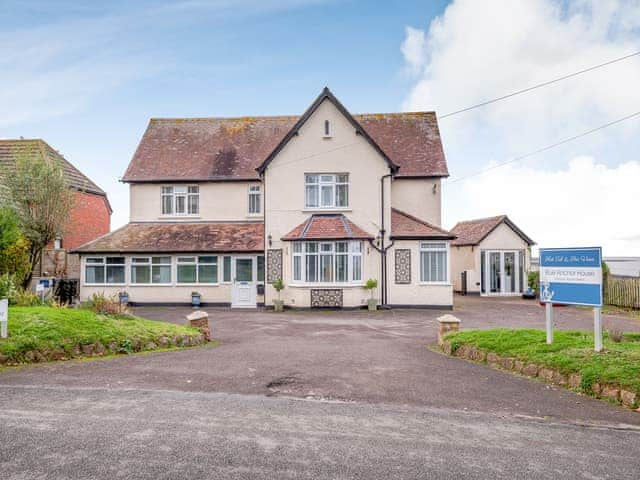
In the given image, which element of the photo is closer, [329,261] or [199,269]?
[329,261]

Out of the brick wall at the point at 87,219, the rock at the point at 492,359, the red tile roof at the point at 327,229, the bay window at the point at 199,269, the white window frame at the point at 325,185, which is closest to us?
the rock at the point at 492,359

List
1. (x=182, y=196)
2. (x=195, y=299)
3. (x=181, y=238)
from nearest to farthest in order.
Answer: (x=195, y=299)
(x=181, y=238)
(x=182, y=196)

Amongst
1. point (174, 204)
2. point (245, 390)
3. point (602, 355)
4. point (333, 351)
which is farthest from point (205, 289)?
point (602, 355)

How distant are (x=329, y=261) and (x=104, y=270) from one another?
1160 centimetres

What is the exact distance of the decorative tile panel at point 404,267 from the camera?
21609 mm

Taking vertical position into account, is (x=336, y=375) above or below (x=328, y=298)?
below

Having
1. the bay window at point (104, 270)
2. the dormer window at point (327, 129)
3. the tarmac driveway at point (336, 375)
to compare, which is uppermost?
the dormer window at point (327, 129)

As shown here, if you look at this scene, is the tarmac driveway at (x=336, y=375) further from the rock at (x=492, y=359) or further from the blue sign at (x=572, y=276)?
the blue sign at (x=572, y=276)

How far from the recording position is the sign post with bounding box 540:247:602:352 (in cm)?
852

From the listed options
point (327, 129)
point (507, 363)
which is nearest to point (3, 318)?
point (507, 363)

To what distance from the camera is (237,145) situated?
26297mm

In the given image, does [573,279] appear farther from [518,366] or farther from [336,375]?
[336,375]

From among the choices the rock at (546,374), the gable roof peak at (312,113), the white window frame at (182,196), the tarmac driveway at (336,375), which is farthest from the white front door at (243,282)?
the rock at (546,374)

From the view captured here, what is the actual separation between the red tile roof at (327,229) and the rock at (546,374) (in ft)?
40.8
